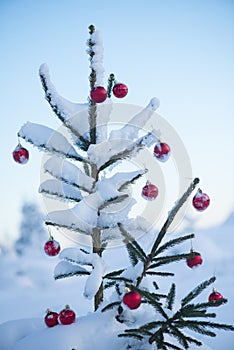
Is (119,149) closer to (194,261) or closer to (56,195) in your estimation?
(56,195)

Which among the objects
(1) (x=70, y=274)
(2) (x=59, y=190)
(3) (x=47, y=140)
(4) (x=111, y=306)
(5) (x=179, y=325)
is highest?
(3) (x=47, y=140)

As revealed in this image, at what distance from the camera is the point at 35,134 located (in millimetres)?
3023

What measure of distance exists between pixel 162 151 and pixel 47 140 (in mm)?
1006

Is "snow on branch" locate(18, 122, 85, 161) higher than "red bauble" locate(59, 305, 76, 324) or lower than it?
higher

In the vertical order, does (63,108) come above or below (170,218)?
above

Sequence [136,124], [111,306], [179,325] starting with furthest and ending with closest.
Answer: [136,124], [111,306], [179,325]

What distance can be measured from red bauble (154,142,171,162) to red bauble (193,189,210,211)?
42 centimetres

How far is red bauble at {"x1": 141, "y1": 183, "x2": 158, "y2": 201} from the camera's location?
9.36ft

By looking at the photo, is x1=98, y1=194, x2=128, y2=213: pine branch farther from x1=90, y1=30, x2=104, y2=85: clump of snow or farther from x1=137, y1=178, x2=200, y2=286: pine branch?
x1=90, y1=30, x2=104, y2=85: clump of snow

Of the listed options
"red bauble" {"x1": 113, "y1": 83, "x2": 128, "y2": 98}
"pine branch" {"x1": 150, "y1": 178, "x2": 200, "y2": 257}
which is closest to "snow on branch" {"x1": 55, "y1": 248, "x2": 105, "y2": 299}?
"pine branch" {"x1": 150, "y1": 178, "x2": 200, "y2": 257}

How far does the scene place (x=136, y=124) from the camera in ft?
10.5

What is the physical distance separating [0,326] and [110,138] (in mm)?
1913

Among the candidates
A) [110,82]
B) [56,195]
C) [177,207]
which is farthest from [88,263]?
[110,82]

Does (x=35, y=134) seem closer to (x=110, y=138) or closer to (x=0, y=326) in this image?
(x=110, y=138)
